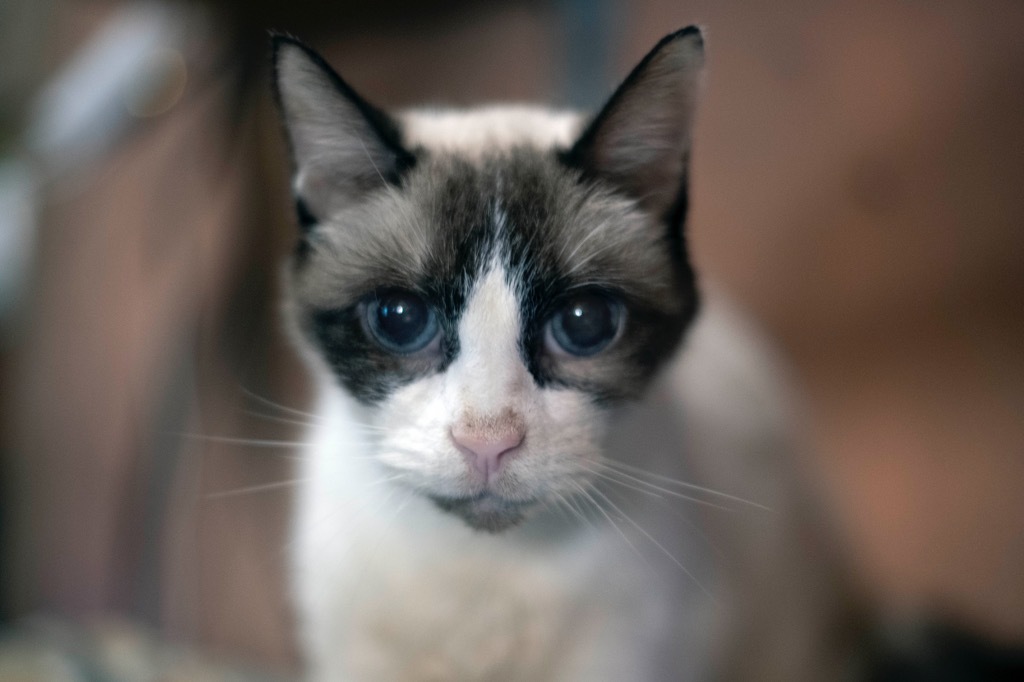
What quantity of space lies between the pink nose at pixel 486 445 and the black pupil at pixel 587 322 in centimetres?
13

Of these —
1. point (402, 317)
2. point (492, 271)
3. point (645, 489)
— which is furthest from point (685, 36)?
point (645, 489)

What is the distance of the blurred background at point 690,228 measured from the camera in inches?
38.4

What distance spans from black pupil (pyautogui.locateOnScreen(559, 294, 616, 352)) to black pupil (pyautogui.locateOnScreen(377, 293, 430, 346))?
0.15 meters

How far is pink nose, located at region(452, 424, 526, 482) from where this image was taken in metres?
0.74

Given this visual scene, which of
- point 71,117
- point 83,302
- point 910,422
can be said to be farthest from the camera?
point 83,302

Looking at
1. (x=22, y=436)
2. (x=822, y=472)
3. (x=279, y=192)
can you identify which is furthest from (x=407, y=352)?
(x=22, y=436)

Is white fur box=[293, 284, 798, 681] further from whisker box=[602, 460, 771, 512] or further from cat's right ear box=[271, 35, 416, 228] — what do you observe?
cat's right ear box=[271, 35, 416, 228]

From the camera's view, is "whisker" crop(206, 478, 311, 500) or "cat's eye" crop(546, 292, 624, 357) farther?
"whisker" crop(206, 478, 311, 500)

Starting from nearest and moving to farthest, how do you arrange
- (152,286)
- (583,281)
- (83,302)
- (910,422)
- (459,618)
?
(583,281) < (459,618) < (910,422) < (152,286) < (83,302)

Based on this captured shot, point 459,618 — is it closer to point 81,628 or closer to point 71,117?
point 81,628

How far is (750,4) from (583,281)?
39cm

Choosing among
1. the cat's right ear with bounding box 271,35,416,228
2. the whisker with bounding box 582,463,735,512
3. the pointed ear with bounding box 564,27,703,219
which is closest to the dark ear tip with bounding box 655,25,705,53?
the pointed ear with bounding box 564,27,703,219

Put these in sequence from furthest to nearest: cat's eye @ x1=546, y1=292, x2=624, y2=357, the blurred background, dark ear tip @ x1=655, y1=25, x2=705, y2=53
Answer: the blurred background
cat's eye @ x1=546, y1=292, x2=624, y2=357
dark ear tip @ x1=655, y1=25, x2=705, y2=53

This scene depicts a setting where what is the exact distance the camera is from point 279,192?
1.15 m
